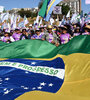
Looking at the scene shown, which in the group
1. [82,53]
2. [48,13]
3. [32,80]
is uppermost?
[48,13]

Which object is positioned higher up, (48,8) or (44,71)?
(48,8)

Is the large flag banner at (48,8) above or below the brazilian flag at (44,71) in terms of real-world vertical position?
above

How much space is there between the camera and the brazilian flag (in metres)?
2.79

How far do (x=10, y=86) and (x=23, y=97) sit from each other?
636 millimetres

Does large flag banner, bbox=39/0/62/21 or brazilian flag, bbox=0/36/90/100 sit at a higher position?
large flag banner, bbox=39/0/62/21

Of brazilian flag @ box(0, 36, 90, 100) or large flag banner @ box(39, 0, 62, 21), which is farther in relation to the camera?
large flag banner @ box(39, 0, 62, 21)

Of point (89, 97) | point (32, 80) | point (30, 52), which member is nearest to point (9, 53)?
point (30, 52)

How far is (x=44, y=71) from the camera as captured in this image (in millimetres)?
3715

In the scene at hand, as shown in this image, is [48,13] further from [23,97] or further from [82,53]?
[23,97]

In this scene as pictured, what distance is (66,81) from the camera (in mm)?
3266

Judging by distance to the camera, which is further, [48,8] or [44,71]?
[48,8]

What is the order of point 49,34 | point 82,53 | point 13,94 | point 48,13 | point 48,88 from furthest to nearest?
point 49,34 < point 48,13 < point 82,53 < point 48,88 < point 13,94

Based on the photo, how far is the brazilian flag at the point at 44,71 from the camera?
110 inches

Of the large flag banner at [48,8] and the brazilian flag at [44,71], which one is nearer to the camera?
the brazilian flag at [44,71]
